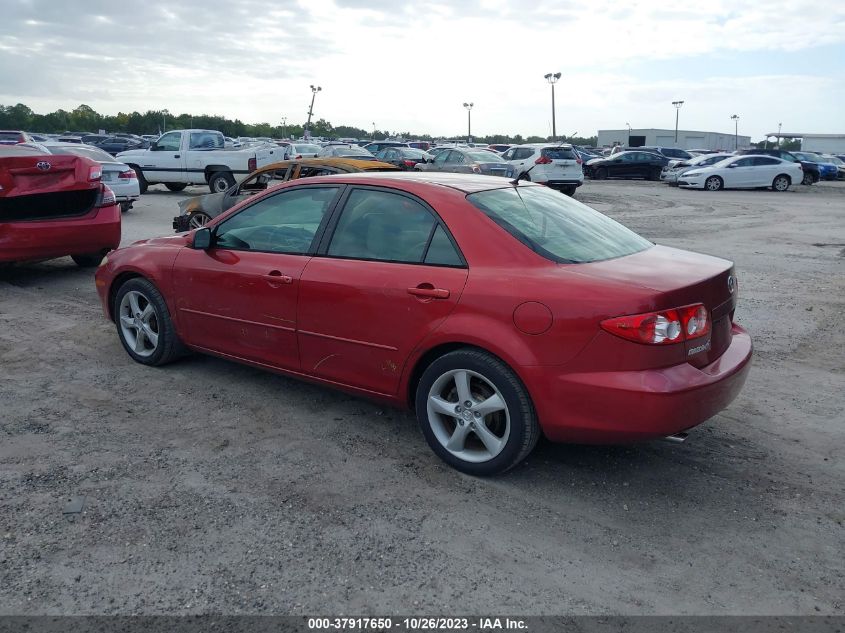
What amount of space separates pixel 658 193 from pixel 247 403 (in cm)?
2403

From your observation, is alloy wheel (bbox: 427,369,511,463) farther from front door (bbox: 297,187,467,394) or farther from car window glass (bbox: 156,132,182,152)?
car window glass (bbox: 156,132,182,152)

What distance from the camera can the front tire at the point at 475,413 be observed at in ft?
12.1

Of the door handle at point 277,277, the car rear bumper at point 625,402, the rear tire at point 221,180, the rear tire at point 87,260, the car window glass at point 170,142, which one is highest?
the car window glass at point 170,142

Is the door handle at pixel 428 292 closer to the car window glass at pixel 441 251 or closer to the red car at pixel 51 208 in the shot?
the car window glass at pixel 441 251

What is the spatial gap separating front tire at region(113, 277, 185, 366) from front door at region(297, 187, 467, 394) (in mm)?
1393

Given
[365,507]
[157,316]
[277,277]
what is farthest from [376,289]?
[157,316]

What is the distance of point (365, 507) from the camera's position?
3.60 m

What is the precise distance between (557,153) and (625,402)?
20.8 meters

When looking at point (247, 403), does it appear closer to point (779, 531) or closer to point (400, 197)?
Answer: point (400, 197)

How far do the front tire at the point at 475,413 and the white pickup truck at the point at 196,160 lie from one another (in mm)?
16148

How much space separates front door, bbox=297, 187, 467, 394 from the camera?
13.1ft

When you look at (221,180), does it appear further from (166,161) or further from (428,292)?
(428,292)

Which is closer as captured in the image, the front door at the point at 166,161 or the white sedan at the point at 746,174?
the front door at the point at 166,161

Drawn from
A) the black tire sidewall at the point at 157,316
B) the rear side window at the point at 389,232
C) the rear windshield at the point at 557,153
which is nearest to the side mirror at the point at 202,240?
the black tire sidewall at the point at 157,316
